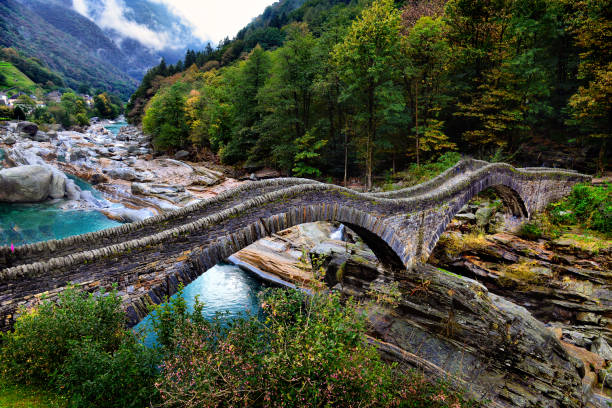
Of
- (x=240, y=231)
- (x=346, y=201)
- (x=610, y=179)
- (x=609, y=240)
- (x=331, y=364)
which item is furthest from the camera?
(x=610, y=179)

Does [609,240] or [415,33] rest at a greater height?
[415,33]

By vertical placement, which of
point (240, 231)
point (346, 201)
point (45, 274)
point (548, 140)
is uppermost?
point (548, 140)

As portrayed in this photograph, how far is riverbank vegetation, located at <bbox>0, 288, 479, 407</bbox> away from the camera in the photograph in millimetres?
3834

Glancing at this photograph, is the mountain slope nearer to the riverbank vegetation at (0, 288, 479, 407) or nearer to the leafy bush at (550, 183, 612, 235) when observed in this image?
the riverbank vegetation at (0, 288, 479, 407)

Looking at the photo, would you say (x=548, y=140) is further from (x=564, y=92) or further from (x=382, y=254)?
(x=382, y=254)

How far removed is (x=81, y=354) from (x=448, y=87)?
88.3 feet

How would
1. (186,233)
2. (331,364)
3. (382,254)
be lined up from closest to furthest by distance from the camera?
(331,364) < (186,233) < (382,254)

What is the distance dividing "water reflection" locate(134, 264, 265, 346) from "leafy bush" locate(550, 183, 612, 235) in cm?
1649

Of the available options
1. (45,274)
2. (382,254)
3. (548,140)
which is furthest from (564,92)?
(45,274)

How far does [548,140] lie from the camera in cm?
2294

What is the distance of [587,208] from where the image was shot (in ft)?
47.6

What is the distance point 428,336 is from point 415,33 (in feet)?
64.9

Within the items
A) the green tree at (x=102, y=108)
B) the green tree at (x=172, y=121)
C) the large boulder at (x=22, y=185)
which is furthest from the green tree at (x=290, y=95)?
the green tree at (x=102, y=108)

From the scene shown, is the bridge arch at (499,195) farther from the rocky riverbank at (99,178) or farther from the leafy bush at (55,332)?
the rocky riverbank at (99,178)
